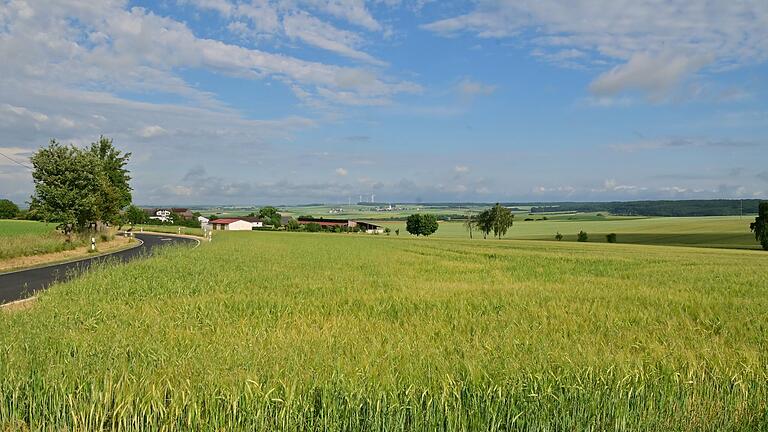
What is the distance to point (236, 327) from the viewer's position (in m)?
9.89

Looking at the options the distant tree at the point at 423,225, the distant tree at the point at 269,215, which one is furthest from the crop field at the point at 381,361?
the distant tree at the point at 269,215

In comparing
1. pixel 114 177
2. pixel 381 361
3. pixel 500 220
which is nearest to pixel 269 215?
pixel 500 220

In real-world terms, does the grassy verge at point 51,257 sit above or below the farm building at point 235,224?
above

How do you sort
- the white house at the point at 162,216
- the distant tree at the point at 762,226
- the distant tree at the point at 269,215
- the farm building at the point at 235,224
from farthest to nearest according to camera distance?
the distant tree at the point at 269,215
the farm building at the point at 235,224
the white house at the point at 162,216
the distant tree at the point at 762,226

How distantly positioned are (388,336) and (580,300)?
7.48 m

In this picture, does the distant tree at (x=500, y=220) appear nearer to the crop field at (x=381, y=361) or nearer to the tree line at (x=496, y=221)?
the tree line at (x=496, y=221)

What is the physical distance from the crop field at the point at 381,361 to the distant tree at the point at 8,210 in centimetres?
10440

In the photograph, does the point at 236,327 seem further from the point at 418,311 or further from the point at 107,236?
the point at 107,236

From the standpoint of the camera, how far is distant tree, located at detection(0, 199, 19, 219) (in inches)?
3856

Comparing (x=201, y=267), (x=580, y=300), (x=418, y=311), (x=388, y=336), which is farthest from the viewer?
(x=201, y=267)

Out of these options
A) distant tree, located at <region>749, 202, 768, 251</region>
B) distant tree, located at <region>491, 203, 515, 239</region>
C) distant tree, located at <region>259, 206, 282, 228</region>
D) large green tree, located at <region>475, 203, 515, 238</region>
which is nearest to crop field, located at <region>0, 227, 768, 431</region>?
distant tree, located at <region>749, 202, 768, 251</region>

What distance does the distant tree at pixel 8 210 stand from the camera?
97.9 metres

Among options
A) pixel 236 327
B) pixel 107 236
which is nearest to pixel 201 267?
pixel 236 327

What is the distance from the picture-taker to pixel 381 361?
7.00 meters
